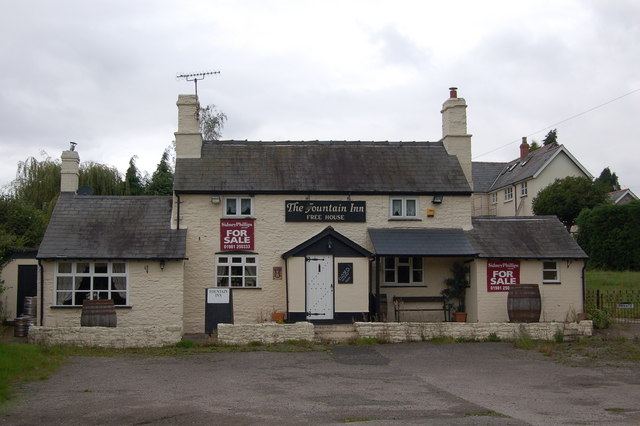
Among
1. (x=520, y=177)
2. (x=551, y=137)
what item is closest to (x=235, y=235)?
(x=520, y=177)

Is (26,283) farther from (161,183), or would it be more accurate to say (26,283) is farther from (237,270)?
(161,183)

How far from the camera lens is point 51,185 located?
3888 centimetres

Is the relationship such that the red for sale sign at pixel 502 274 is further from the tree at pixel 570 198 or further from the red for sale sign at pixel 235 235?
the tree at pixel 570 198

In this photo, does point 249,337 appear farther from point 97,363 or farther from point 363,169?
point 363,169

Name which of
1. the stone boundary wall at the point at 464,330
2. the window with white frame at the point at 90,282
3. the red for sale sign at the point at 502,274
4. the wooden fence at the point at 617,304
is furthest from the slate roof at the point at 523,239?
the window with white frame at the point at 90,282

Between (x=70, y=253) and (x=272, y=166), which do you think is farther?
(x=272, y=166)

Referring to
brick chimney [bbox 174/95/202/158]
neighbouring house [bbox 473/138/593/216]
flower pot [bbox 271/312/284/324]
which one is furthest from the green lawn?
brick chimney [bbox 174/95/202/158]

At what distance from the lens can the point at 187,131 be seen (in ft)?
79.0

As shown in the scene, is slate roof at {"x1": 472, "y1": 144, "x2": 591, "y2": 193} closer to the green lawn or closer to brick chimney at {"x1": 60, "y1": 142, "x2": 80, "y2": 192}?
the green lawn

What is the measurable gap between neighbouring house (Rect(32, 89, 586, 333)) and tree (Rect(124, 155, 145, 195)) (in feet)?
58.0

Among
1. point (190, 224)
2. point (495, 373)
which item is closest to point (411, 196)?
point (190, 224)

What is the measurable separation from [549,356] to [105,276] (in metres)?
13.2

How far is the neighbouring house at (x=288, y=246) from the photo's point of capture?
21.3 meters

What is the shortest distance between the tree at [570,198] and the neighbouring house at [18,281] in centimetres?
2825
